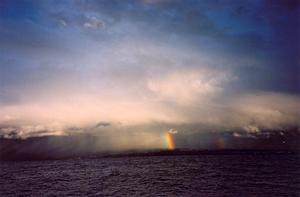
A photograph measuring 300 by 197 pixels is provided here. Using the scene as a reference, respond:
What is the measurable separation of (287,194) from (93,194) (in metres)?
A: 33.8

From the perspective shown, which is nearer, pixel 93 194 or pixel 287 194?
pixel 287 194

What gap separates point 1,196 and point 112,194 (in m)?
23.1

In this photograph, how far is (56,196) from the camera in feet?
173

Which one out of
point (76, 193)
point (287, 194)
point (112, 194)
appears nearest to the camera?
point (287, 194)

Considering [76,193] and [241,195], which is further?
[76,193]

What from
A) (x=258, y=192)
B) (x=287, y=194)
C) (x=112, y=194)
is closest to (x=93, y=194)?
(x=112, y=194)

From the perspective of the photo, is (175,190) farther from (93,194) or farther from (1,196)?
(1,196)

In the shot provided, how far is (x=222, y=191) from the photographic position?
51.8 metres

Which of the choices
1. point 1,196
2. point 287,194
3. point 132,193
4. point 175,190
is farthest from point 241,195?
point 1,196

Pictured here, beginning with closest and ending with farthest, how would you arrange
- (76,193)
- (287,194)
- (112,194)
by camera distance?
(287,194) → (112,194) → (76,193)

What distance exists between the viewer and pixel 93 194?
52.2 meters

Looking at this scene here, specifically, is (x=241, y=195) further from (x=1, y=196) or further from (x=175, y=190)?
(x=1, y=196)

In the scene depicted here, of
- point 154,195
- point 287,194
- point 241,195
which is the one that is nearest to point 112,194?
point 154,195

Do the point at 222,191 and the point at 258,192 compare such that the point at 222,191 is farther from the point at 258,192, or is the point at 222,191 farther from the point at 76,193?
the point at 76,193
